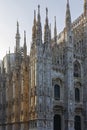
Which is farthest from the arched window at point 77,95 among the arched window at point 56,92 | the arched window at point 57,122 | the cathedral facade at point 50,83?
the arched window at point 57,122

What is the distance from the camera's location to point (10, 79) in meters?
67.9

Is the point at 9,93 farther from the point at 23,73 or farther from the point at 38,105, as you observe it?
the point at 38,105

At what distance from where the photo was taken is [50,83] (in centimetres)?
5459

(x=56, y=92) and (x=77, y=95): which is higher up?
(x=56, y=92)

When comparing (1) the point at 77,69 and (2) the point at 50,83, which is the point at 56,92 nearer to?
(2) the point at 50,83

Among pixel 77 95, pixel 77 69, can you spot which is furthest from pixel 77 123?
pixel 77 69

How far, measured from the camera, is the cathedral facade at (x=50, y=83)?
53.4 meters

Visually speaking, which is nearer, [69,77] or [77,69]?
[69,77]

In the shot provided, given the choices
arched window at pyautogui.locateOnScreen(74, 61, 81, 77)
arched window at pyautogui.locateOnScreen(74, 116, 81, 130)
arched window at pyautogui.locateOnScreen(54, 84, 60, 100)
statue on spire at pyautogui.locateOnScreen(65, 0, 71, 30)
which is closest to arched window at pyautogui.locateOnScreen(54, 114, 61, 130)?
arched window at pyautogui.locateOnScreen(54, 84, 60, 100)

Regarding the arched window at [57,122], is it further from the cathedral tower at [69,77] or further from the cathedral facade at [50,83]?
the cathedral tower at [69,77]

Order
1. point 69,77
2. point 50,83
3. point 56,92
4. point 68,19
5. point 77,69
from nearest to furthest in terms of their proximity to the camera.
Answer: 1. point 50,83
2. point 56,92
3. point 69,77
4. point 68,19
5. point 77,69

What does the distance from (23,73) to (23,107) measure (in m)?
6.24

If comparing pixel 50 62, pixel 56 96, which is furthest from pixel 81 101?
pixel 50 62

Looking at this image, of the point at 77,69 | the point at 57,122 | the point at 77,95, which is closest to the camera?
the point at 57,122
